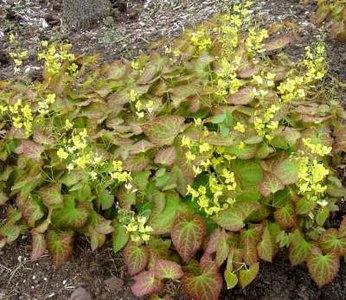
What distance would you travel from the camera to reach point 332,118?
2979 millimetres

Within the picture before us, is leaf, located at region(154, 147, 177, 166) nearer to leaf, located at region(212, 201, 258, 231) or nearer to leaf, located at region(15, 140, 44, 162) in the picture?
leaf, located at region(212, 201, 258, 231)

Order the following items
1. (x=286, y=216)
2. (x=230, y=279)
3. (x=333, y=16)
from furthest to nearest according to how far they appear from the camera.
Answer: (x=333, y=16) → (x=286, y=216) → (x=230, y=279)

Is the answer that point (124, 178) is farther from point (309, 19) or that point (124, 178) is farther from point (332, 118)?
point (309, 19)

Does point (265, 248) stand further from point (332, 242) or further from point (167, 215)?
point (167, 215)

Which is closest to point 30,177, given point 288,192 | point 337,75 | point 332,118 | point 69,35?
point 288,192

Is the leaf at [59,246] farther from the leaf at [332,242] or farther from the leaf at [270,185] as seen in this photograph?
the leaf at [332,242]

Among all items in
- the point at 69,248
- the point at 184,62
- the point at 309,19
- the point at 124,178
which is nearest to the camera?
the point at 124,178

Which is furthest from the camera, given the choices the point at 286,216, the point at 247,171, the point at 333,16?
the point at 333,16

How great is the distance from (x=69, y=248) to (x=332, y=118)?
1.31 metres

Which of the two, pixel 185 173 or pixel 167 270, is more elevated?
pixel 185 173

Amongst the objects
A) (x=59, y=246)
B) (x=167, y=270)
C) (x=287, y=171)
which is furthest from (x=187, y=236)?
(x=59, y=246)

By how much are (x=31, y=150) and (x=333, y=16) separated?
A: 2175 mm

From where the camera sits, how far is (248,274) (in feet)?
8.36

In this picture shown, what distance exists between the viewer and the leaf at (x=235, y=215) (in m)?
2.60
